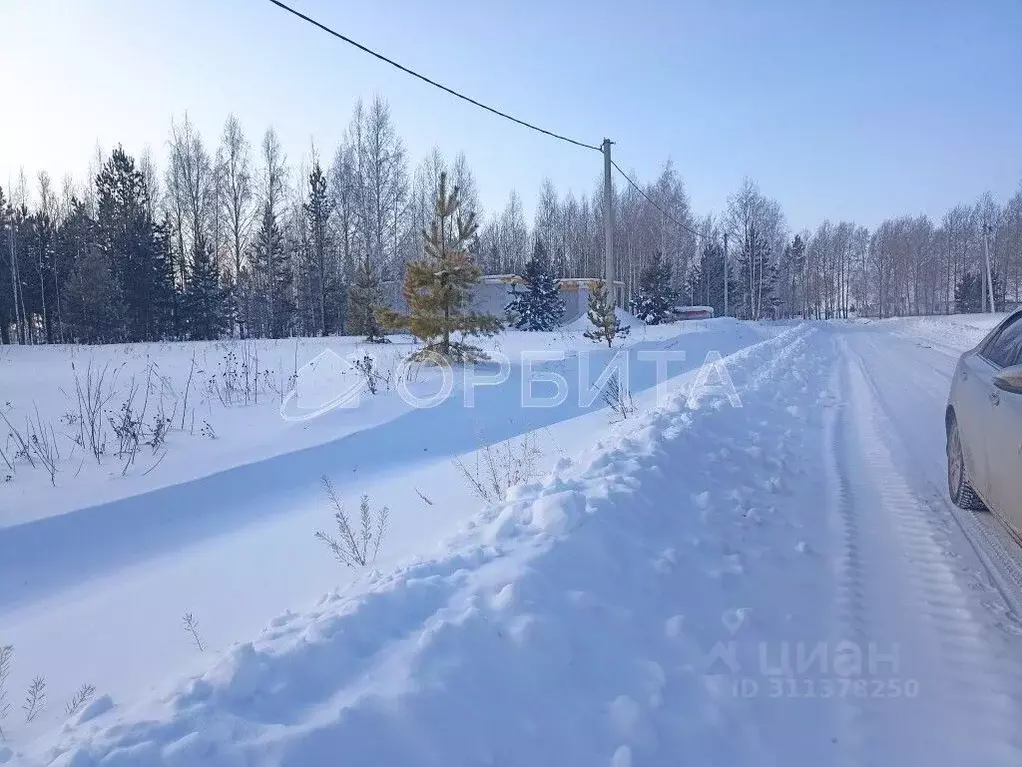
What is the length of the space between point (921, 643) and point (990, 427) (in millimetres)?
1524

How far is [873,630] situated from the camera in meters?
2.97

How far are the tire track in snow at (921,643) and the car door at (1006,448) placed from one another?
486 millimetres

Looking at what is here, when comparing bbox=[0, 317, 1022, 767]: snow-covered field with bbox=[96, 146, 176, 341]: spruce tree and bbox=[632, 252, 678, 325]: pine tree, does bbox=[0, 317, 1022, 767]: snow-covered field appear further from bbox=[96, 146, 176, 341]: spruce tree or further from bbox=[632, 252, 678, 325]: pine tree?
bbox=[96, 146, 176, 341]: spruce tree

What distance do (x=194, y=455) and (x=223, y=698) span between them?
5.12 m

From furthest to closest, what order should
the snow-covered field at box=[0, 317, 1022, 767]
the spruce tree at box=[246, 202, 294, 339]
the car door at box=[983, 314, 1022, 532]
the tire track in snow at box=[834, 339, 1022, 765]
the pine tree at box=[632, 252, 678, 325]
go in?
the spruce tree at box=[246, 202, 294, 339]
the pine tree at box=[632, 252, 678, 325]
the car door at box=[983, 314, 1022, 532]
the tire track in snow at box=[834, 339, 1022, 765]
the snow-covered field at box=[0, 317, 1022, 767]

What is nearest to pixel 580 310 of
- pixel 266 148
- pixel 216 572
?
pixel 266 148

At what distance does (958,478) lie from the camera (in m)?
4.51

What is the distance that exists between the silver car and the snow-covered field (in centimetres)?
36

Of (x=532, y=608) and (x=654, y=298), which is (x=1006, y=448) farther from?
(x=654, y=298)

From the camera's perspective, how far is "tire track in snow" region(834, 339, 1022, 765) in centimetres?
226

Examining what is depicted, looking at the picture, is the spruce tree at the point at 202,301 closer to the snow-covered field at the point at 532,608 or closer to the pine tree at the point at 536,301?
the pine tree at the point at 536,301

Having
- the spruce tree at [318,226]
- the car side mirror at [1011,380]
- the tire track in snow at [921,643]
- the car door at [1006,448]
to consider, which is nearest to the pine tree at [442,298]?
the tire track in snow at [921,643]

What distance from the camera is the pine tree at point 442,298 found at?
12.5m

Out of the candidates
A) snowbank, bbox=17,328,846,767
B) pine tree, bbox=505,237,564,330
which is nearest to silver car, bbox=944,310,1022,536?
snowbank, bbox=17,328,846,767
